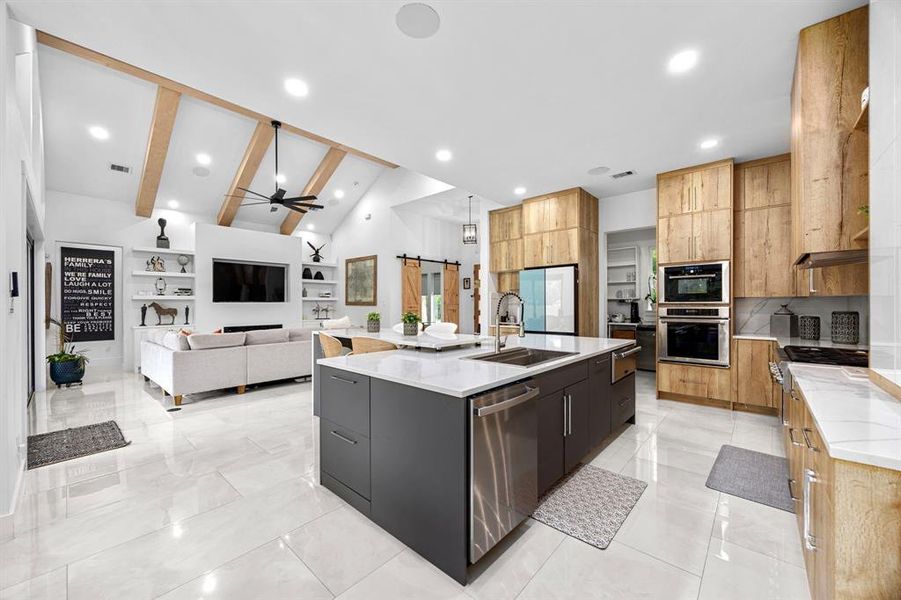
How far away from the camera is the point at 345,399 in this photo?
220 centimetres

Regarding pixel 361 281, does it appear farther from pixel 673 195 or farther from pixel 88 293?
pixel 673 195

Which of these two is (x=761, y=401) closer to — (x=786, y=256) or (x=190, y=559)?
(x=786, y=256)

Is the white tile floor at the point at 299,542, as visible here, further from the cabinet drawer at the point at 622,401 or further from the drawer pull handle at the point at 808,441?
the drawer pull handle at the point at 808,441

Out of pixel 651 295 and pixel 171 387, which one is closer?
pixel 171 387

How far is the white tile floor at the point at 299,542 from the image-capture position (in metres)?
1.60

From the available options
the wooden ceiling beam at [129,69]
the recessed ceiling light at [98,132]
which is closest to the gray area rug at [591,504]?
the wooden ceiling beam at [129,69]

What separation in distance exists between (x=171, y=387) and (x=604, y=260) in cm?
620

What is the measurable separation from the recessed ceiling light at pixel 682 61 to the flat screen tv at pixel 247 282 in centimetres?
817

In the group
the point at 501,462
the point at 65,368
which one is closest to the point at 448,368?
the point at 501,462

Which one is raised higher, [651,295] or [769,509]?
[651,295]

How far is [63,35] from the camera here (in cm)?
240

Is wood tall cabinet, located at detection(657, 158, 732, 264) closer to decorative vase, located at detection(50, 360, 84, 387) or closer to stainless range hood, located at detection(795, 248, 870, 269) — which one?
stainless range hood, located at detection(795, 248, 870, 269)

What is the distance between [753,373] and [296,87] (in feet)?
17.3

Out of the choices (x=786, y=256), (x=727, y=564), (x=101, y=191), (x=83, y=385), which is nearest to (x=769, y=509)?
(x=727, y=564)
